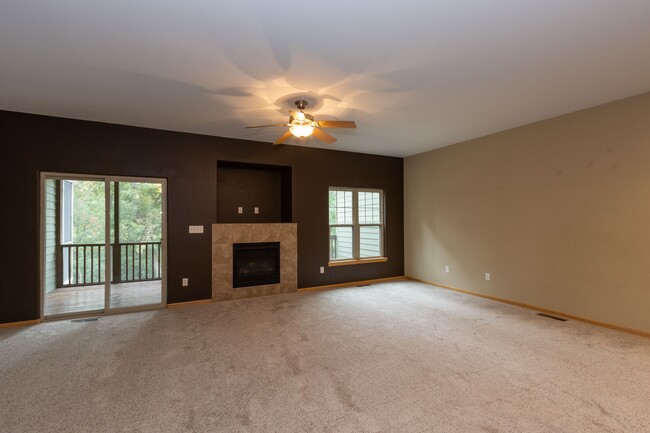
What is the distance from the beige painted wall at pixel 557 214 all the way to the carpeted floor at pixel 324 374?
539 mm

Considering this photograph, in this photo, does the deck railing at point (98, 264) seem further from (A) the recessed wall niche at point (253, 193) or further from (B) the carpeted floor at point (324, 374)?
(B) the carpeted floor at point (324, 374)

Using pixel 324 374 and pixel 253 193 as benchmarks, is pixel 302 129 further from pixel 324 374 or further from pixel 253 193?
pixel 253 193

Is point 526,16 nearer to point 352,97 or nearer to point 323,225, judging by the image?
point 352,97

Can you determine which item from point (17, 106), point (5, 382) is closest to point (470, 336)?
point (5, 382)

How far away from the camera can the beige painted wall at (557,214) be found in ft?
11.7

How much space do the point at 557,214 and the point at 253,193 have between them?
4.89 metres

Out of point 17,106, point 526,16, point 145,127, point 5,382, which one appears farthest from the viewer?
point 145,127

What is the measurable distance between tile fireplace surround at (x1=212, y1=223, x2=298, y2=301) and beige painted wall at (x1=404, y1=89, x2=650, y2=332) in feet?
9.46

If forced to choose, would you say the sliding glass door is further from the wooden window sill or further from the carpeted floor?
the wooden window sill

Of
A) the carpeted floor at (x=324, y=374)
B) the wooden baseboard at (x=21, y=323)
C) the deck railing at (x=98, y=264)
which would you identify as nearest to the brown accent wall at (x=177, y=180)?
the wooden baseboard at (x=21, y=323)

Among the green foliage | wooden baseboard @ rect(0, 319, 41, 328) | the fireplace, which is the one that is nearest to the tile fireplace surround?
the fireplace

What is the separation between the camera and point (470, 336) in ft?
11.4

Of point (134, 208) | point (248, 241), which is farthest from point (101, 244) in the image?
point (248, 241)

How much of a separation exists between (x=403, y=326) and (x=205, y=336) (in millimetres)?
2360
